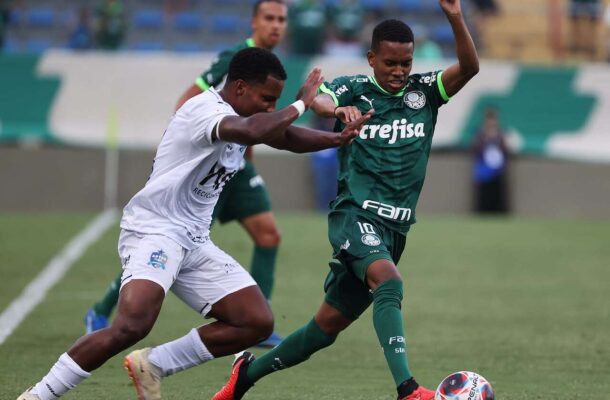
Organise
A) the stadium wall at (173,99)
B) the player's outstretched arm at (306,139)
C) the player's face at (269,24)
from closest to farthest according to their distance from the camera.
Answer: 1. the player's outstretched arm at (306,139)
2. the player's face at (269,24)
3. the stadium wall at (173,99)

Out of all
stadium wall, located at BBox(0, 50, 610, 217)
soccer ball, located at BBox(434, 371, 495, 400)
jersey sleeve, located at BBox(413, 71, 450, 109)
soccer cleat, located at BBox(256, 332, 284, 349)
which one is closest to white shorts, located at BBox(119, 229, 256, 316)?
soccer ball, located at BBox(434, 371, 495, 400)

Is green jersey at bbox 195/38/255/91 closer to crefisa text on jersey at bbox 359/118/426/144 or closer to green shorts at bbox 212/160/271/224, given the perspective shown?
green shorts at bbox 212/160/271/224

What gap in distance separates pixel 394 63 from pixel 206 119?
1.41 metres

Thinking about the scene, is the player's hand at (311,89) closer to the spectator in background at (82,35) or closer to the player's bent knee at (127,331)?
the player's bent knee at (127,331)

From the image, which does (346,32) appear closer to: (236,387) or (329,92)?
(329,92)

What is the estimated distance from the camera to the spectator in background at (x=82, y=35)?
72.0 feet

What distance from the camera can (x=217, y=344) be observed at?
7195mm

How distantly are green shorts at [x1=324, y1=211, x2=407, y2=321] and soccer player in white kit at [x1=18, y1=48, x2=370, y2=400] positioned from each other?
50 cm

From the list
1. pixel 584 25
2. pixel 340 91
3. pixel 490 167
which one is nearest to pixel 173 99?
pixel 490 167

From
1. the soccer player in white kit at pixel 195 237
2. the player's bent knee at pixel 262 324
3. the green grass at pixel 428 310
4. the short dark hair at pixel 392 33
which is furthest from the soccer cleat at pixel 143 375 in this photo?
the short dark hair at pixel 392 33

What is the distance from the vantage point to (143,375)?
7047 millimetres

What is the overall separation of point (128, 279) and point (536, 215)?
50.7 feet

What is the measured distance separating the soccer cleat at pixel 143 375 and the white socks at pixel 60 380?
423 millimetres

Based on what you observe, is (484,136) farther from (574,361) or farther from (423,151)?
(423,151)
